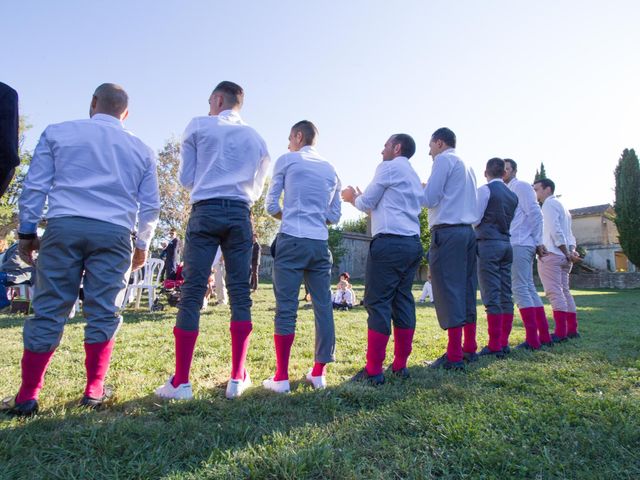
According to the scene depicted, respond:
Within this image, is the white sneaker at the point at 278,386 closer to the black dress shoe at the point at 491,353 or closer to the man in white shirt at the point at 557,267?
the black dress shoe at the point at 491,353

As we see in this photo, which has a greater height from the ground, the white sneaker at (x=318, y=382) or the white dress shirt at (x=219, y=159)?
the white dress shirt at (x=219, y=159)

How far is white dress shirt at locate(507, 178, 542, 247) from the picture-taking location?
5.36m

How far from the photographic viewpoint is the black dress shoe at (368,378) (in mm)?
3266

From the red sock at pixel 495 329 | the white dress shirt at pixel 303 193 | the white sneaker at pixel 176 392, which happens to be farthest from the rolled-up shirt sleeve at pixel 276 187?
the red sock at pixel 495 329

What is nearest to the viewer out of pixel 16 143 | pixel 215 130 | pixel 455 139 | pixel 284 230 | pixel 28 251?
pixel 16 143

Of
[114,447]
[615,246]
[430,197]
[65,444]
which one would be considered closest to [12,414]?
[65,444]

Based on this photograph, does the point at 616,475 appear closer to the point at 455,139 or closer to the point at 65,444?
the point at 65,444

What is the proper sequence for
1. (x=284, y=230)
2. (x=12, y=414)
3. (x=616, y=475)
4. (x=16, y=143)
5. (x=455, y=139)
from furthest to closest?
(x=455, y=139)
(x=284, y=230)
(x=12, y=414)
(x=16, y=143)
(x=616, y=475)

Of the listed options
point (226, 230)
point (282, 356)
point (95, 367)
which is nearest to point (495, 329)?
point (282, 356)

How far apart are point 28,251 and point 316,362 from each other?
6.98 ft

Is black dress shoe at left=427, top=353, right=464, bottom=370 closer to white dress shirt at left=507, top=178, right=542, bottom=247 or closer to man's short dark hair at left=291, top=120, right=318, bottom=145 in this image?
white dress shirt at left=507, top=178, right=542, bottom=247

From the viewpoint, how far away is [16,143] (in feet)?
7.03

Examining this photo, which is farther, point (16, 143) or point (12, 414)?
point (12, 414)

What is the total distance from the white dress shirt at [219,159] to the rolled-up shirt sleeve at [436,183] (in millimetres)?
1723
